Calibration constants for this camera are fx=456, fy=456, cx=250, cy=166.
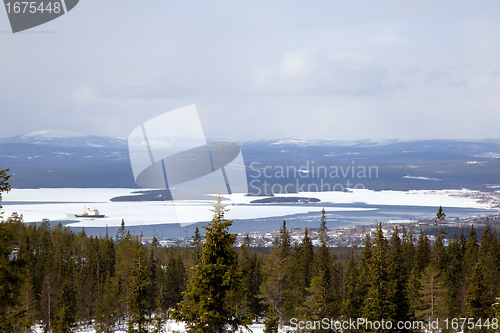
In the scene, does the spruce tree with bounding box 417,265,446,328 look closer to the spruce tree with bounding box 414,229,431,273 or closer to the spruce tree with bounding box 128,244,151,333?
the spruce tree with bounding box 414,229,431,273

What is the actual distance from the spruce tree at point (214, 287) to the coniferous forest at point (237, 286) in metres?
0.03

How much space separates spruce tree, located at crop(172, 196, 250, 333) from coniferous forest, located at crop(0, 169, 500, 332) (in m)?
0.03

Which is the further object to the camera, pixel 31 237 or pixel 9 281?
pixel 31 237

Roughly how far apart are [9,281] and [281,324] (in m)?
39.2

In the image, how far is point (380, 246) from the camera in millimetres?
20672

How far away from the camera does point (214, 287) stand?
14.3m

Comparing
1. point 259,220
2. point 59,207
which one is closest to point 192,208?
point 259,220

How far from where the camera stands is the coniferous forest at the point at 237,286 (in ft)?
46.4

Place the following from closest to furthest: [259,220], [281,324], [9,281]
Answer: [9,281] < [281,324] < [259,220]

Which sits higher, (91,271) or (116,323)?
(91,271)

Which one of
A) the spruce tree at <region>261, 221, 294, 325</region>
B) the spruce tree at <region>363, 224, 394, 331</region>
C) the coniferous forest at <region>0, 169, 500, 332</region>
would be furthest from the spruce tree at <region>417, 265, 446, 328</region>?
the spruce tree at <region>363, 224, 394, 331</region>

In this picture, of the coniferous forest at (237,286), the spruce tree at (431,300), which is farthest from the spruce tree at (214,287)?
the spruce tree at (431,300)

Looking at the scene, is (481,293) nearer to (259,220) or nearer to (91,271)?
(91,271)

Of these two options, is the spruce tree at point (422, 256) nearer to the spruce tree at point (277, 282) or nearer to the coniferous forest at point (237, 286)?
the coniferous forest at point (237, 286)
